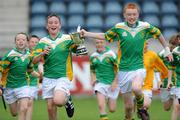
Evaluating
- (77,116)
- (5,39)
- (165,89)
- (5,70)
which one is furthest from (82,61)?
(5,70)

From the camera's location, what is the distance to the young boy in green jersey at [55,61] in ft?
34.0

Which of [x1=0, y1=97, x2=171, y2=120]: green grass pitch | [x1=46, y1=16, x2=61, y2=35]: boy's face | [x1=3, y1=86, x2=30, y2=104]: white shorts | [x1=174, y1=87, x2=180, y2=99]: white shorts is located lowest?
[x1=0, y1=97, x2=171, y2=120]: green grass pitch

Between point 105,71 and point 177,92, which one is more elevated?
point 105,71

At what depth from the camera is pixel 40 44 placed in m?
10.6

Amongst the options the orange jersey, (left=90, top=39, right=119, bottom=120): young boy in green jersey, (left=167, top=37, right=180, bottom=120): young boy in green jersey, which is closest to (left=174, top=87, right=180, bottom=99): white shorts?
(left=167, top=37, right=180, bottom=120): young boy in green jersey

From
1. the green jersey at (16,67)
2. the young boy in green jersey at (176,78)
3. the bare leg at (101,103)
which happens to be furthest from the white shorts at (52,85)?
the young boy in green jersey at (176,78)

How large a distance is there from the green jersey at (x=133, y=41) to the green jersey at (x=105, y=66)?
231 centimetres

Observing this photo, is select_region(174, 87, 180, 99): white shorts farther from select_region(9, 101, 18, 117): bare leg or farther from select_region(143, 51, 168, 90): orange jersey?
select_region(9, 101, 18, 117): bare leg

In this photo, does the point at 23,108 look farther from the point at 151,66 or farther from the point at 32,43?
the point at 151,66

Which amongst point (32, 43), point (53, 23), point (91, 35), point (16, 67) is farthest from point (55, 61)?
point (32, 43)

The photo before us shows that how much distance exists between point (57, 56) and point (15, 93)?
119 cm

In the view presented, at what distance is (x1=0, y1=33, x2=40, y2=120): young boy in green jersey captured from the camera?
11.0 metres

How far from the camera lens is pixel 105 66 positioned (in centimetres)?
1338

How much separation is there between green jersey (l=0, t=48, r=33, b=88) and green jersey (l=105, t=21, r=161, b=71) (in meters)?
1.60
